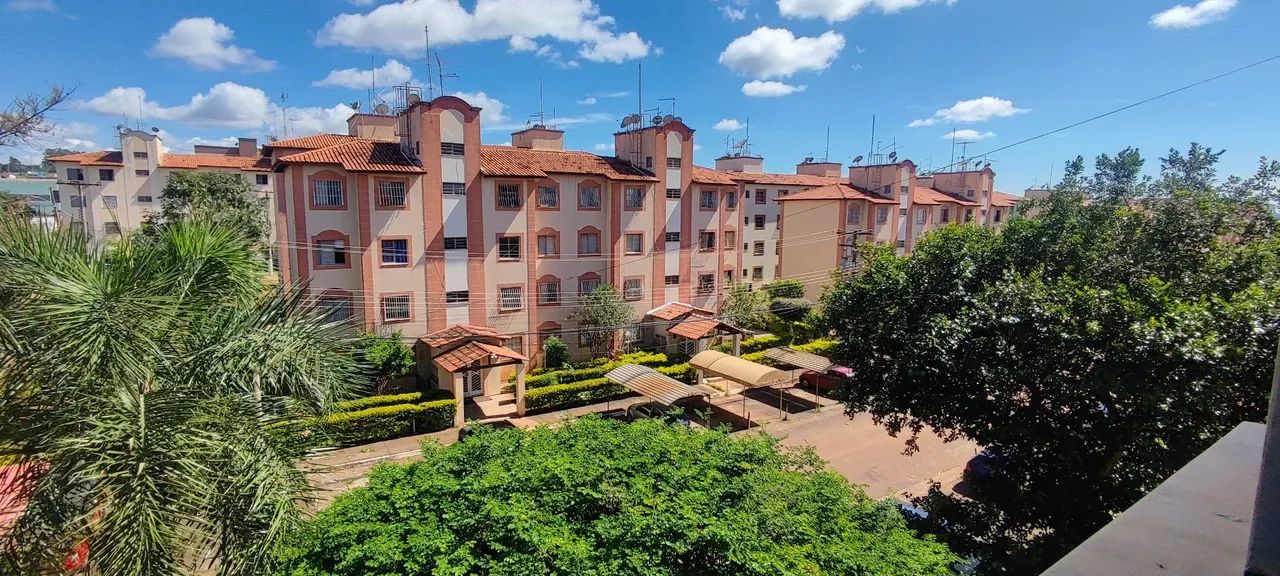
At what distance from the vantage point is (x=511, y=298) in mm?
30078

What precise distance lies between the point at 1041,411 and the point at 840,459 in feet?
39.0

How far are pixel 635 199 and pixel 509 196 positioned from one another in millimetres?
7135

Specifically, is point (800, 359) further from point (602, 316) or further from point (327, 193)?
point (327, 193)

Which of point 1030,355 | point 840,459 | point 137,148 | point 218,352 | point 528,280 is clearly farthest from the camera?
point 137,148

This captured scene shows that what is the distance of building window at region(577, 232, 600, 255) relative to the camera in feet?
105

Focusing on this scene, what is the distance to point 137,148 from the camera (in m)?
54.3

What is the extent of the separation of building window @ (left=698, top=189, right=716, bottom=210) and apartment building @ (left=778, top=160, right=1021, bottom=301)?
396 inches

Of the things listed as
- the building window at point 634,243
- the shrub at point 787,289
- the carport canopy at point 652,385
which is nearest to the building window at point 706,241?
the building window at point 634,243

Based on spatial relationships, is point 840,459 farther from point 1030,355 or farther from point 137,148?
point 137,148

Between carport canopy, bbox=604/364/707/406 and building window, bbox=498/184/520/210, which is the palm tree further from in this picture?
building window, bbox=498/184/520/210

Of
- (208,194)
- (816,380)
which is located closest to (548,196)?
(816,380)

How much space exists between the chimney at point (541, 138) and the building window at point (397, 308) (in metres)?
13.8

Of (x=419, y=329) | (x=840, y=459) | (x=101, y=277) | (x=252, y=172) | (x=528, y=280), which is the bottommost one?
(x=840, y=459)

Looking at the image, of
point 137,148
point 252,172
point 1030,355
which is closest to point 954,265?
point 1030,355
